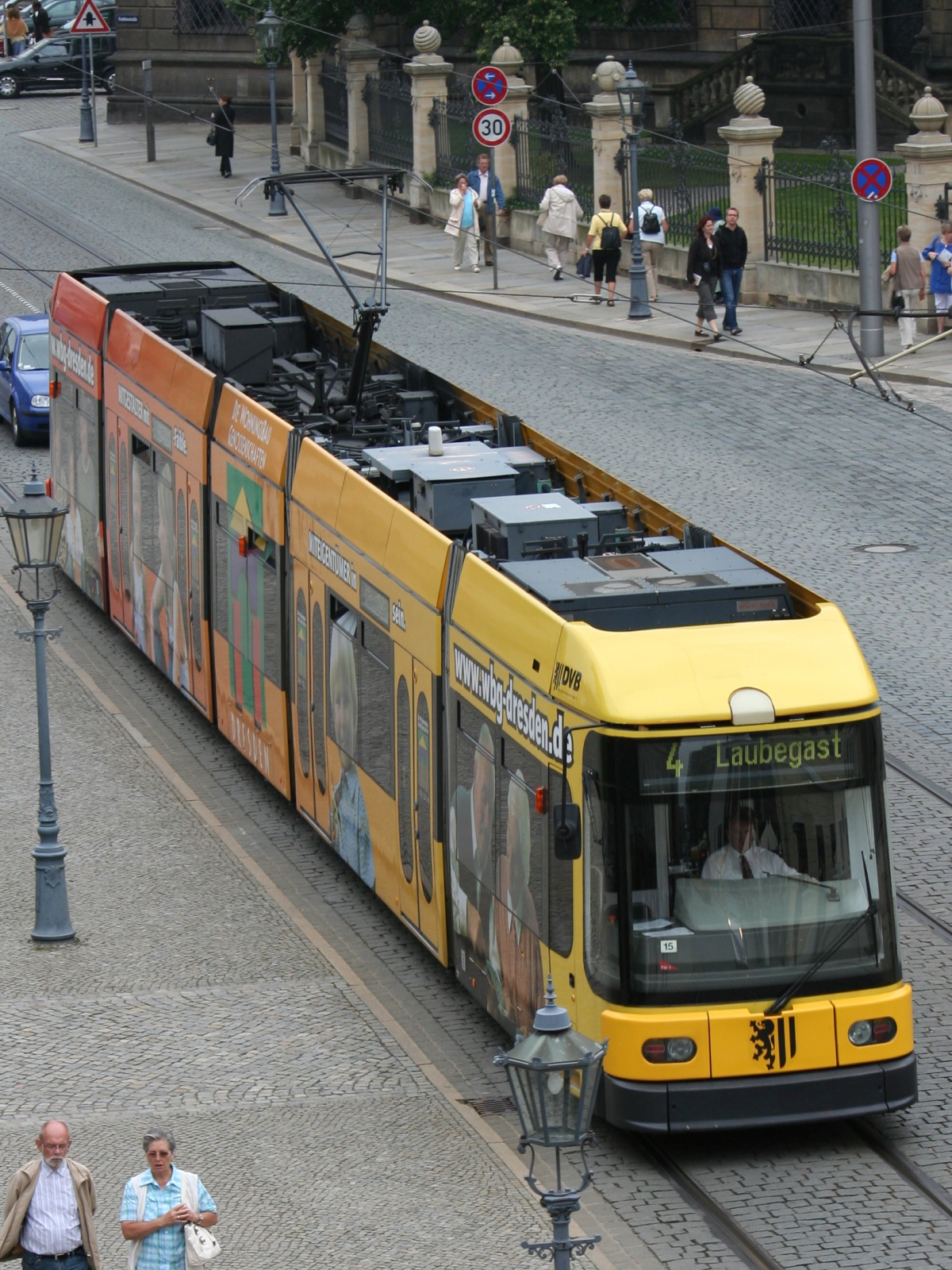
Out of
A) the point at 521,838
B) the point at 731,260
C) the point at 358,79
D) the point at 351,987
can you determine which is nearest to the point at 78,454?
the point at 351,987

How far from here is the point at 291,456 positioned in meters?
→ 15.8

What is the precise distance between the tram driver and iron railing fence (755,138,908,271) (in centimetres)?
2118

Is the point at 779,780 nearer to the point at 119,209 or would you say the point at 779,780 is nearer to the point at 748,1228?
the point at 748,1228

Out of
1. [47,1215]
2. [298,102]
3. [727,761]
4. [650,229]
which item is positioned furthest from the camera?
[298,102]

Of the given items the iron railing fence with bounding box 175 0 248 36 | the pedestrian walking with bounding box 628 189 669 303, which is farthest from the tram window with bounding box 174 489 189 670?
the iron railing fence with bounding box 175 0 248 36

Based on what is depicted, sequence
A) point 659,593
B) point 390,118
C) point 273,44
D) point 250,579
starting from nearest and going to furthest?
point 659,593
point 250,579
point 273,44
point 390,118

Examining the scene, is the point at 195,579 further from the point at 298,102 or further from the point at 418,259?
the point at 298,102

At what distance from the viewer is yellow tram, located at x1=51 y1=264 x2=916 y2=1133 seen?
1060cm

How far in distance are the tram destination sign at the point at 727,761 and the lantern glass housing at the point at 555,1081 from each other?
102 inches

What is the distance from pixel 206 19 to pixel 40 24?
27.4 ft

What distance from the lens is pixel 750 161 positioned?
33.2 m

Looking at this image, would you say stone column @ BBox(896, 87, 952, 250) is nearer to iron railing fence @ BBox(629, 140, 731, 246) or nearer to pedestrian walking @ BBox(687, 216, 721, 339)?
pedestrian walking @ BBox(687, 216, 721, 339)

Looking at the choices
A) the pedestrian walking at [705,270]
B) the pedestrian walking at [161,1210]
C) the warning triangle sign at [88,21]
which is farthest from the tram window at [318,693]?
the warning triangle sign at [88,21]

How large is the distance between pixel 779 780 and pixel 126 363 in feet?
36.0
